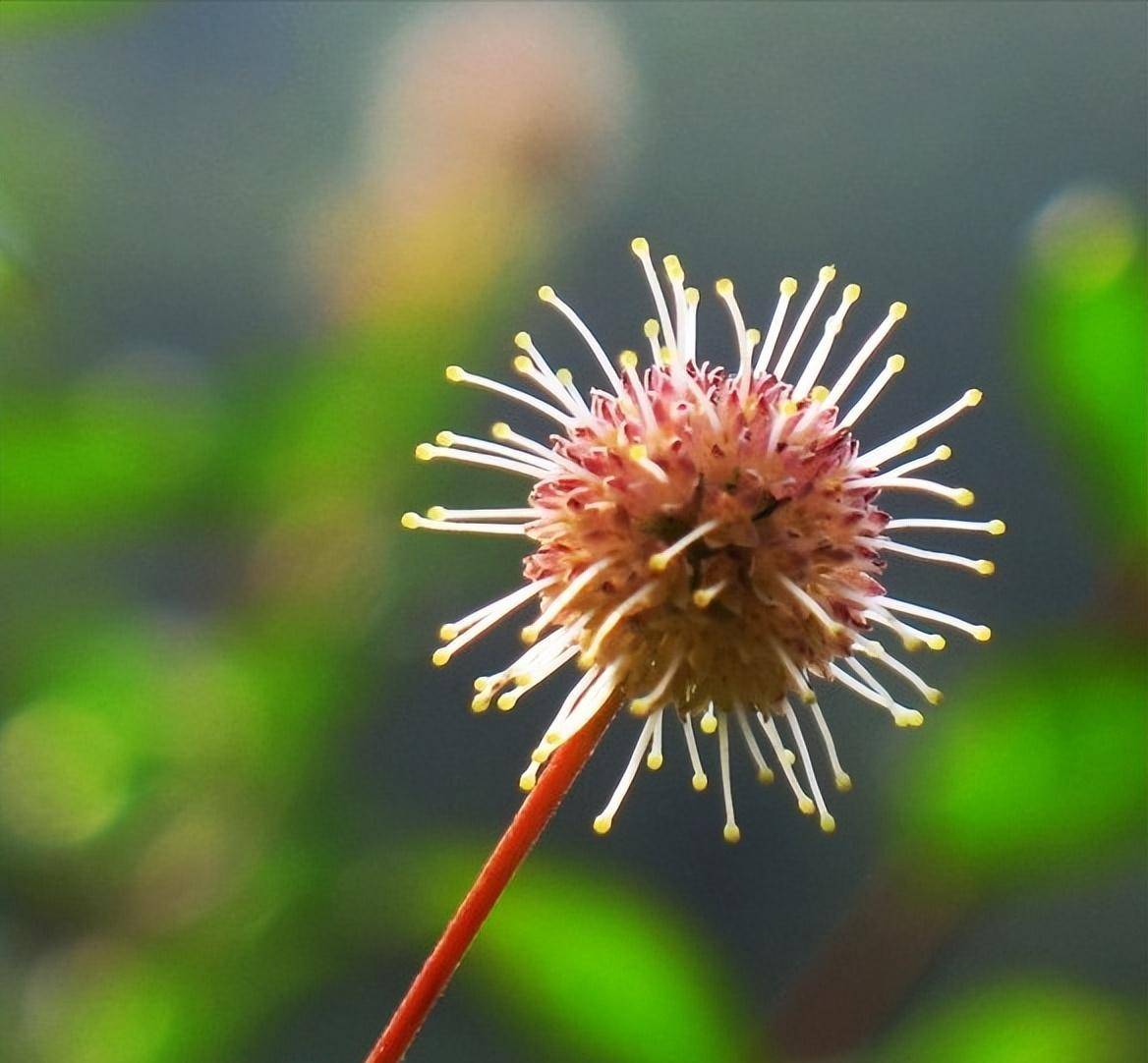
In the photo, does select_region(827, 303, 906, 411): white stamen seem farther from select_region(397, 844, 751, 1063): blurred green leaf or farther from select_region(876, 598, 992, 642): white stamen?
select_region(397, 844, 751, 1063): blurred green leaf

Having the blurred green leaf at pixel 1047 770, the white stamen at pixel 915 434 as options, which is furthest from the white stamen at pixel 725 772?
the blurred green leaf at pixel 1047 770

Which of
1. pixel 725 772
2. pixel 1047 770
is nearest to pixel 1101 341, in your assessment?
pixel 1047 770

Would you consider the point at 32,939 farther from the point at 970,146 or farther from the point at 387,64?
the point at 970,146

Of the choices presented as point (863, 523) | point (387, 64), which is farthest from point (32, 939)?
point (387, 64)

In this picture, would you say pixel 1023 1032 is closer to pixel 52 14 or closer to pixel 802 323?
pixel 802 323

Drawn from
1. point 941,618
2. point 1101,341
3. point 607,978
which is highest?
point 1101,341

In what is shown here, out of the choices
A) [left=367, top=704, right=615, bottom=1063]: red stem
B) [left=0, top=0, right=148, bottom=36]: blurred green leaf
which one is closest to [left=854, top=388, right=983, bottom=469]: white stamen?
[left=367, top=704, right=615, bottom=1063]: red stem

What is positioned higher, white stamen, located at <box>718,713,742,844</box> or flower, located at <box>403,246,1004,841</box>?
flower, located at <box>403,246,1004,841</box>

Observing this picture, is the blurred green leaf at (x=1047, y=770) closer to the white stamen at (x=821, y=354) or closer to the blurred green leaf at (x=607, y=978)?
the blurred green leaf at (x=607, y=978)
